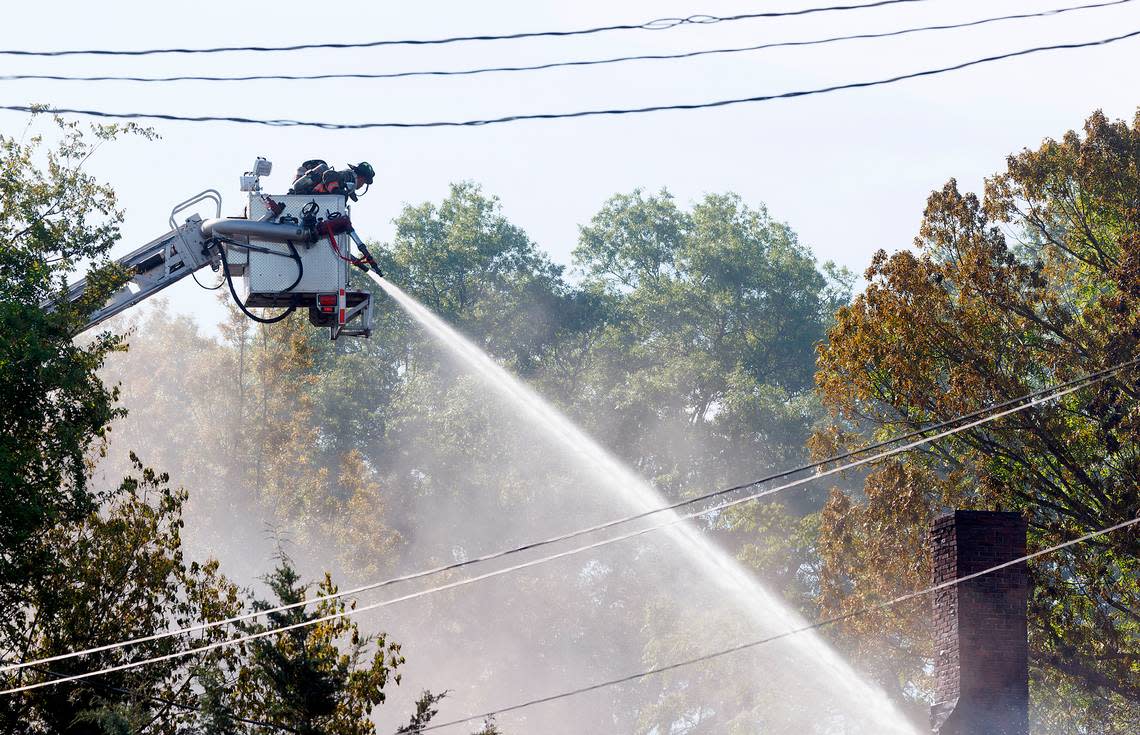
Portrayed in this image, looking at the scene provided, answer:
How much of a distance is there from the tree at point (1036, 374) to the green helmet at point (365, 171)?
10488 millimetres

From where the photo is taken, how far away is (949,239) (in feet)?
84.1

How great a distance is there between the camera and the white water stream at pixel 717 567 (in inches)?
1272

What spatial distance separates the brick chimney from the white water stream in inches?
116

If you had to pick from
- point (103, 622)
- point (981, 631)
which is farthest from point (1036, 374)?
point (103, 622)

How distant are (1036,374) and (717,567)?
2115 centimetres

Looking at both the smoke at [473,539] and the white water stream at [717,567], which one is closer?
the white water stream at [717,567]

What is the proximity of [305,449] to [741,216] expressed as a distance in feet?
66.1

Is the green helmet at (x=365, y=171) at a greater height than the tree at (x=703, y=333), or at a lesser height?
lesser

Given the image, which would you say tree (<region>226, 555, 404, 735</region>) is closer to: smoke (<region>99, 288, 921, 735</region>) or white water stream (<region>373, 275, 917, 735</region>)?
white water stream (<region>373, 275, 917, 735</region>)

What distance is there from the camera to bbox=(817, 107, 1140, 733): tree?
23.4m

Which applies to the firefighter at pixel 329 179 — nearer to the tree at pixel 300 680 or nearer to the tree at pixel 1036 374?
the tree at pixel 300 680

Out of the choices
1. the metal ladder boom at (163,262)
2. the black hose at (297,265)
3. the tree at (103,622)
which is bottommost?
the tree at (103,622)

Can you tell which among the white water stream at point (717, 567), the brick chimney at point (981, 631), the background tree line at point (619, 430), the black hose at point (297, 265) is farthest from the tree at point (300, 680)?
the brick chimney at point (981, 631)

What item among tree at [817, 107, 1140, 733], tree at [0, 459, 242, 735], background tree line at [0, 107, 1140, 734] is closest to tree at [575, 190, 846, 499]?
background tree line at [0, 107, 1140, 734]
